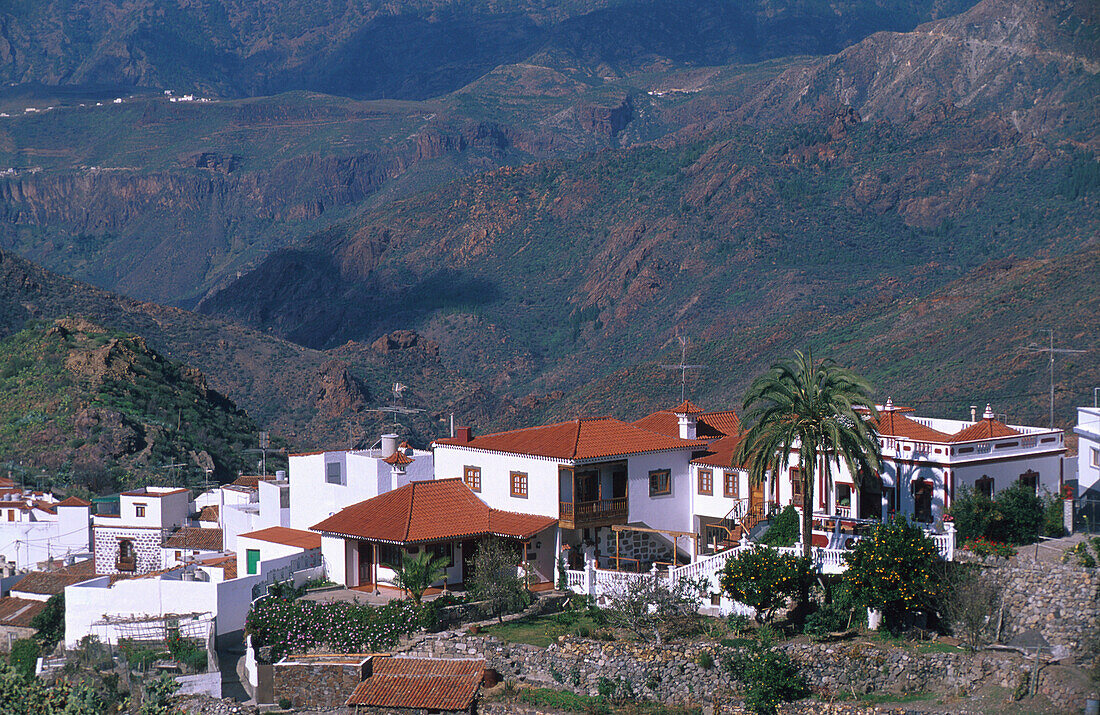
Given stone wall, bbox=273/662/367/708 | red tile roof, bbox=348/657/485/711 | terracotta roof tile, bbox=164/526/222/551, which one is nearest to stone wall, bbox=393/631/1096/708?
red tile roof, bbox=348/657/485/711

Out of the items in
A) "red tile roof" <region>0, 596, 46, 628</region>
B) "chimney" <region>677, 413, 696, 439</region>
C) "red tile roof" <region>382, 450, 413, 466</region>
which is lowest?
"red tile roof" <region>0, 596, 46, 628</region>

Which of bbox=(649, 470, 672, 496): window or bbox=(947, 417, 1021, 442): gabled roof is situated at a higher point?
bbox=(947, 417, 1021, 442): gabled roof

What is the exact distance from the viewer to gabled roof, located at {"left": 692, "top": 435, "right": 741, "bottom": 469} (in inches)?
1943

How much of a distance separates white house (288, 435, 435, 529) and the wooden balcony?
7424 mm

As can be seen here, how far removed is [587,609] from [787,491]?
746 centimetres

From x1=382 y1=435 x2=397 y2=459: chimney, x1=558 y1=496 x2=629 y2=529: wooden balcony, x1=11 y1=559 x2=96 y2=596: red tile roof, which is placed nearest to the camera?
x1=558 y1=496 x2=629 y2=529: wooden balcony

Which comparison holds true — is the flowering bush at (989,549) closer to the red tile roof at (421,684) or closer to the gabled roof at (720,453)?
the gabled roof at (720,453)

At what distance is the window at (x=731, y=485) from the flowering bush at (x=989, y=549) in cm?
931

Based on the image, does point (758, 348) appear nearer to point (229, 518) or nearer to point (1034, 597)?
point (229, 518)

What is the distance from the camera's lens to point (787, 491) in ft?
154

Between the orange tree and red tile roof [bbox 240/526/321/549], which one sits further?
red tile roof [bbox 240/526/321/549]

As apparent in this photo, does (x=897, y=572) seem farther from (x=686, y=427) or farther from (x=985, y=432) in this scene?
(x=686, y=427)

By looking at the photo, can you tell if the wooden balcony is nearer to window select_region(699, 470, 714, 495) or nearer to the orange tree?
window select_region(699, 470, 714, 495)

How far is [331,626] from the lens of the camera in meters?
42.6
